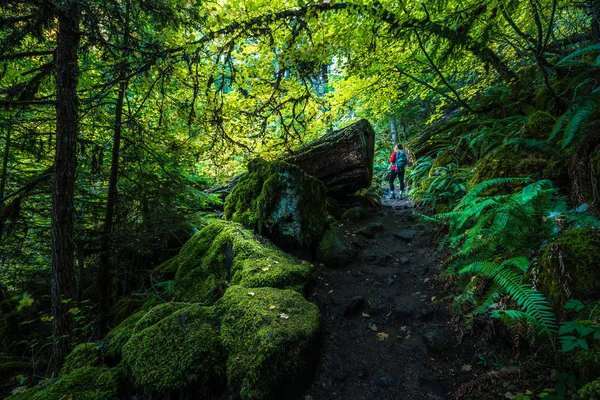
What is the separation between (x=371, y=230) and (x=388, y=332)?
3.48 metres

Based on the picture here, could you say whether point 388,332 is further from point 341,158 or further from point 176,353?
point 341,158

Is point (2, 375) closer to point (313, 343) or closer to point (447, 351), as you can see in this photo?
point (313, 343)

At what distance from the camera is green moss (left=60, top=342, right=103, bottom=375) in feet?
11.0

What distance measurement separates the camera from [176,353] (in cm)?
277

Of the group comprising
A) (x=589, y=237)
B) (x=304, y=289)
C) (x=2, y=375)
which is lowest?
(x=2, y=375)

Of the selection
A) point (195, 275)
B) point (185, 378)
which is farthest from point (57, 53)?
point (185, 378)

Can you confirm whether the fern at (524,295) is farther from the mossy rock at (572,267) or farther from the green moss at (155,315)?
the green moss at (155,315)

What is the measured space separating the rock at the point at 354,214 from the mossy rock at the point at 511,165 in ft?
10.3

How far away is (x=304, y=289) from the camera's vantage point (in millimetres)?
4109

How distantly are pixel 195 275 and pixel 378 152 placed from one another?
55.9ft

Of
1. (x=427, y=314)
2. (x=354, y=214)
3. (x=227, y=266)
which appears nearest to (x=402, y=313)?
(x=427, y=314)

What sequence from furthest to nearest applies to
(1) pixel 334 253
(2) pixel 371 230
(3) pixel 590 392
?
(2) pixel 371 230, (1) pixel 334 253, (3) pixel 590 392

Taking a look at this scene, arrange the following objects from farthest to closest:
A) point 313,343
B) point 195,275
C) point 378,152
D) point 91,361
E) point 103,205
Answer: point 378,152, point 103,205, point 195,275, point 91,361, point 313,343

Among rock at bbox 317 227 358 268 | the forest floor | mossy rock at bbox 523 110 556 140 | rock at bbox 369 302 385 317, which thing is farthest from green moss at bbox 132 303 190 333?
mossy rock at bbox 523 110 556 140
